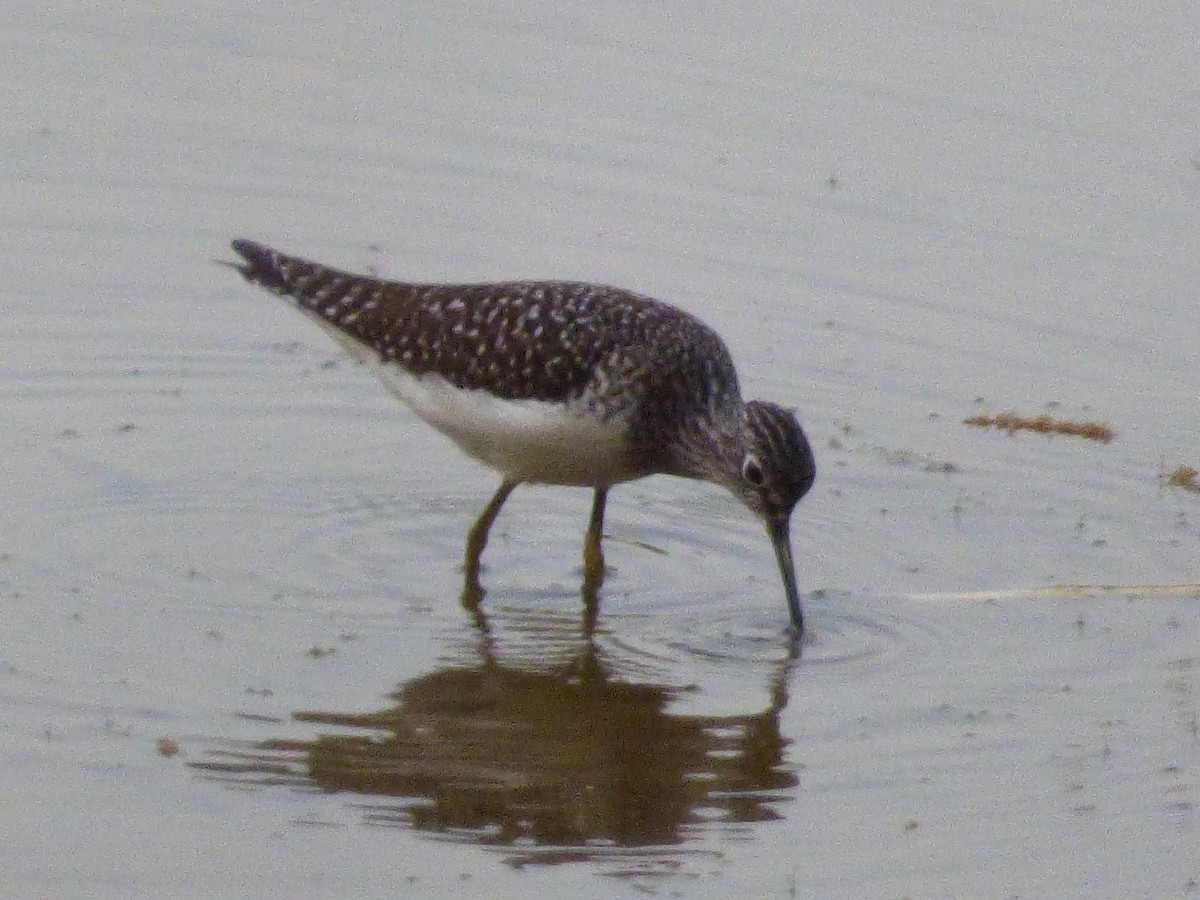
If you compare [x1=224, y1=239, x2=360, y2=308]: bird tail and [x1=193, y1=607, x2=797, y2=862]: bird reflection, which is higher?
[x1=224, y1=239, x2=360, y2=308]: bird tail

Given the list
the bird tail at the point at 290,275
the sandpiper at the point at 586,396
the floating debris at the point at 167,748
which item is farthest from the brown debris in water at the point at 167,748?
the bird tail at the point at 290,275

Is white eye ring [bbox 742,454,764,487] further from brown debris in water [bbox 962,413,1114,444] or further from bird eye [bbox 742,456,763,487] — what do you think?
brown debris in water [bbox 962,413,1114,444]

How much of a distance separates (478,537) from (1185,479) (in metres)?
3.55

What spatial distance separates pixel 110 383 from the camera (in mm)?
11984

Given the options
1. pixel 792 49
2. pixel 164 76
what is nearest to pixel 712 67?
pixel 792 49

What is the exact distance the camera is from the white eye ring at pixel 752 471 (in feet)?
32.8

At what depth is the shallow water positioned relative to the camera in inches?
315

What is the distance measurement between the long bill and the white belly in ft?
2.26

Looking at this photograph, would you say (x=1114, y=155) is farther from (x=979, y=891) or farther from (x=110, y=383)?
(x=979, y=891)

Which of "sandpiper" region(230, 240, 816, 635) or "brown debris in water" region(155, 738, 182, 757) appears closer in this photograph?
"brown debris in water" region(155, 738, 182, 757)

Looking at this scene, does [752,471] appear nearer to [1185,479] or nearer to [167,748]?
[1185,479]

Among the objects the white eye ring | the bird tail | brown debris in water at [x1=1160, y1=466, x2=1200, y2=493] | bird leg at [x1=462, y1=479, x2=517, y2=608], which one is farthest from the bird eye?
brown debris in water at [x1=1160, y1=466, x2=1200, y2=493]

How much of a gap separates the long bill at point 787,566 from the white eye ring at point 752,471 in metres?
0.19

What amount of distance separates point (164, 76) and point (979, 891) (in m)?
9.95
